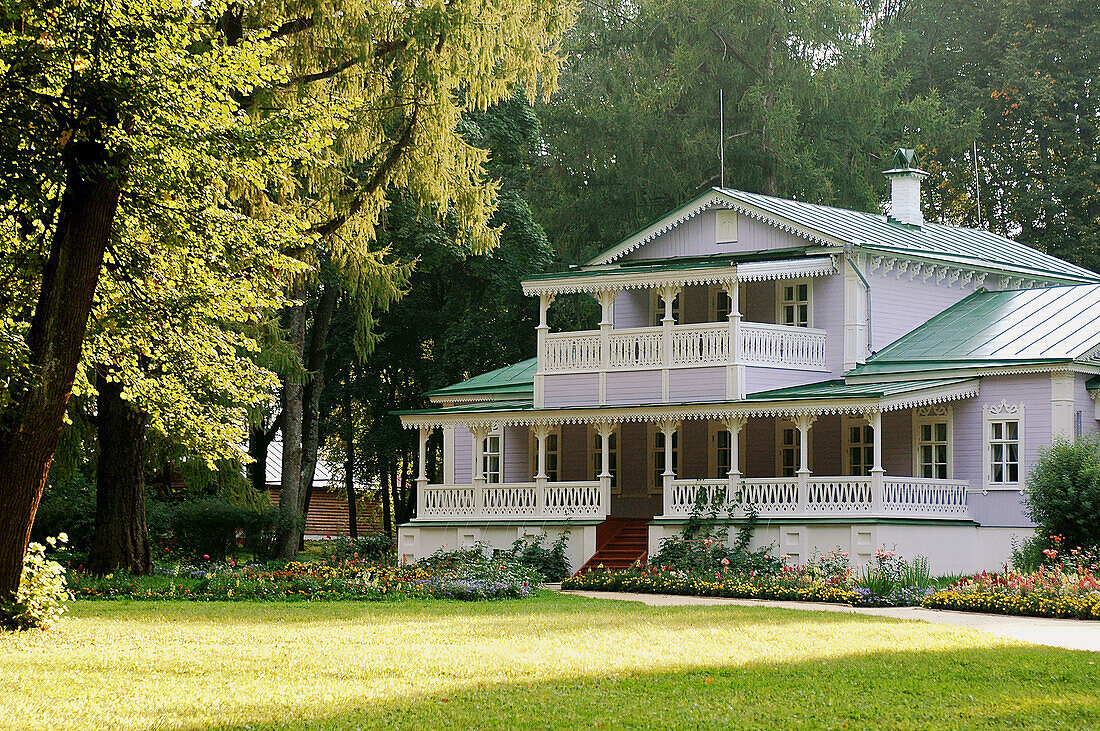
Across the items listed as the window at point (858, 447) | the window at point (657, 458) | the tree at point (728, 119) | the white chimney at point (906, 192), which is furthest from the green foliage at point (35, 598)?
the tree at point (728, 119)

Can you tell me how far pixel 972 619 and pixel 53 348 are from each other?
40.3 feet

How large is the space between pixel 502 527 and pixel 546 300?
4918 mm

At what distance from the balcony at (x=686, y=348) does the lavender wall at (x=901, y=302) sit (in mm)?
1127

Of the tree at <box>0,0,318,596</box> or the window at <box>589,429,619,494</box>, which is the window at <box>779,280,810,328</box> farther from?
the tree at <box>0,0,318,596</box>

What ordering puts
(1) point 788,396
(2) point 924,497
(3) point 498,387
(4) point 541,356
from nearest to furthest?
(2) point 924,497 < (1) point 788,396 < (4) point 541,356 < (3) point 498,387

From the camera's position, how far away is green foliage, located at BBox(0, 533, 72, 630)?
15586 millimetres

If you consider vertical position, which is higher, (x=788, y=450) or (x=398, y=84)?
(x=398, y=84)

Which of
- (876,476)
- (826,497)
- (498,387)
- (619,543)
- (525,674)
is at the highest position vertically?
(498,387)

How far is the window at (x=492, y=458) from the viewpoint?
3450 cm

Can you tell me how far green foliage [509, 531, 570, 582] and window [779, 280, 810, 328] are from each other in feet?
22.2

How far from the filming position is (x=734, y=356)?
96.8 feet

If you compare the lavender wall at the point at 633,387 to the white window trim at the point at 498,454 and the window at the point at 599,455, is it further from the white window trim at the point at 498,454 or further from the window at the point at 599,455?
the white window trim at the point at 498,454

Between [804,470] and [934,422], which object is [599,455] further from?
[934,422]

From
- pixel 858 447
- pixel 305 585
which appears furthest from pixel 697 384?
pixel 305 585
